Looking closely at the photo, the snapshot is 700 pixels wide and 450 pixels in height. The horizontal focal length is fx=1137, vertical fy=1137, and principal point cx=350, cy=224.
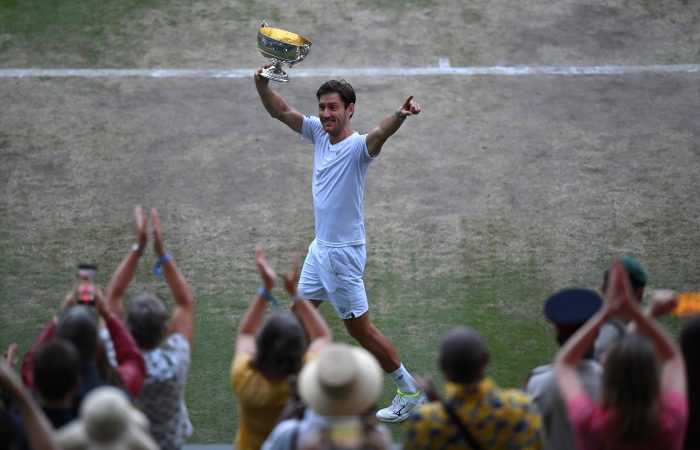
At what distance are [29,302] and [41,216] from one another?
1.59 meters

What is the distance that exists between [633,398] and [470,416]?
69cm

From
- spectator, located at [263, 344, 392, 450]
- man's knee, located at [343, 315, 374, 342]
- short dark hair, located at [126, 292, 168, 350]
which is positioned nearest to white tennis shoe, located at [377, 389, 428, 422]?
man's knee, located at [343, 315, 374, 342]

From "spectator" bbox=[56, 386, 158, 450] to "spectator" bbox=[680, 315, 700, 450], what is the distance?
255 cm

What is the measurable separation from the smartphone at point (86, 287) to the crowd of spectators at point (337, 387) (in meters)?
0.02

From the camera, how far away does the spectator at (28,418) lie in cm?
462

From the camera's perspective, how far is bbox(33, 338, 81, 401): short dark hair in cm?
478

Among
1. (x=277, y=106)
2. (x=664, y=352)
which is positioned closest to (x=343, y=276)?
(x=277, y=106)

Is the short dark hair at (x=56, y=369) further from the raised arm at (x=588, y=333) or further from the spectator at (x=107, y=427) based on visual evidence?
the raised arm at (x=588, y=333)

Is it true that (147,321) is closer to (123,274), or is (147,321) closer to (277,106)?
(123,274)

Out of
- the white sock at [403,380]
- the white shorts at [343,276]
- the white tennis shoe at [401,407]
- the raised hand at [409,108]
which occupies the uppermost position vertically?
the raised hand at [409,108]

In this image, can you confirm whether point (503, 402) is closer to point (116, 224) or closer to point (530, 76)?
point (116, 224)

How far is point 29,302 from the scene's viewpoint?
31.5 ft

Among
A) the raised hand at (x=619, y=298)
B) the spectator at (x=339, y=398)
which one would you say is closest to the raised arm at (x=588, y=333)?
the raised hand at (x=619, y=298)

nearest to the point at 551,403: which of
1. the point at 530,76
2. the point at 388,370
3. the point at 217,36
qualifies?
the point at 388,370
